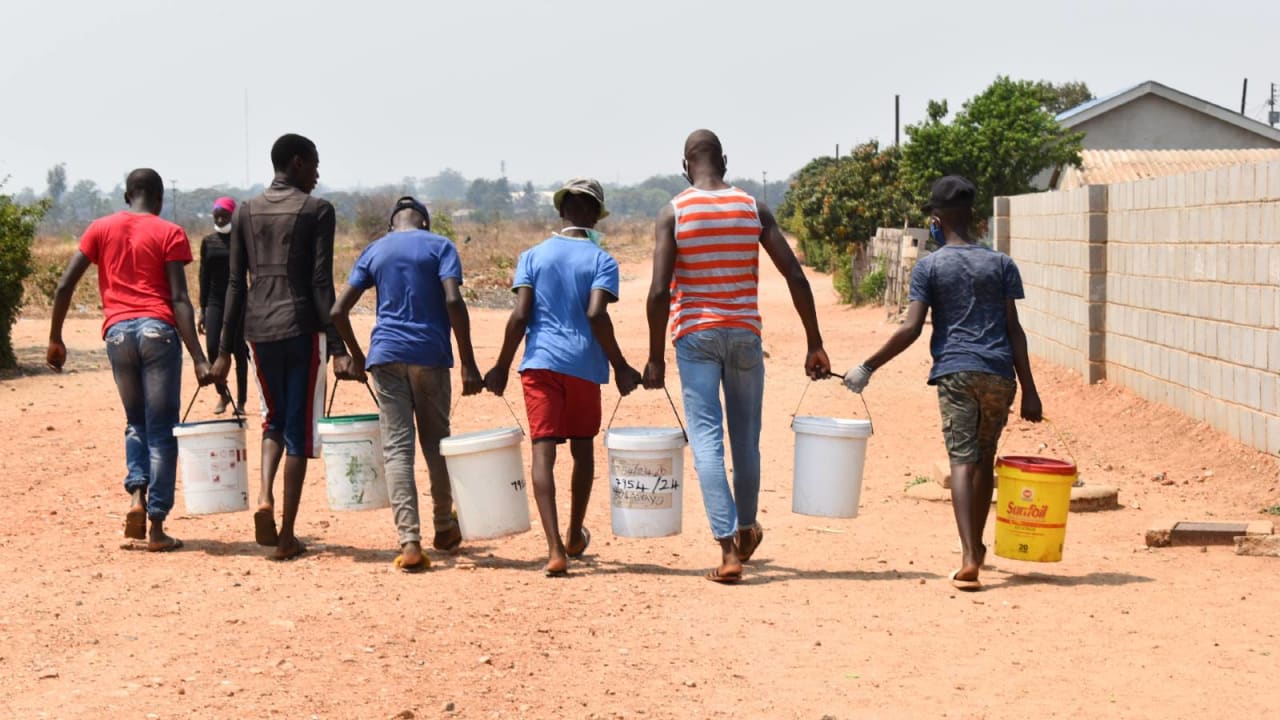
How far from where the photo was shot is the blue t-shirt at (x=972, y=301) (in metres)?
6.84

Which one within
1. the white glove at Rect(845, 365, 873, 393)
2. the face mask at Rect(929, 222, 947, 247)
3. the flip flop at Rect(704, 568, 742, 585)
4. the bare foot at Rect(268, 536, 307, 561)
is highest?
the face mask at Rect(929, 222, 947, 247)

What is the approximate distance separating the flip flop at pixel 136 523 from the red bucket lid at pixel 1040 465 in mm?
4362

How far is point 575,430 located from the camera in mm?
7020

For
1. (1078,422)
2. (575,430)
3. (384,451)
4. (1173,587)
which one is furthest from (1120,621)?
(1078,422)

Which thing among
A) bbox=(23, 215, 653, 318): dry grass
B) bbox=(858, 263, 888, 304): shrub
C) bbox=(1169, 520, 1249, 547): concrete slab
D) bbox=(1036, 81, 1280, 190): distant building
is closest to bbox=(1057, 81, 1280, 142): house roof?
bbox=(1036, 81, 1280, 190): distant building

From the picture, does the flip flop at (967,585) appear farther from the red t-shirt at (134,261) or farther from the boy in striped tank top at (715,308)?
the red t-shirt at (134,261)

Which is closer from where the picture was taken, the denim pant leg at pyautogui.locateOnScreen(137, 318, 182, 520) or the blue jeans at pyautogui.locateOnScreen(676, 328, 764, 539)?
the blue jeans at pyautogui.locateOnScreen(676, 328, 764, 539)

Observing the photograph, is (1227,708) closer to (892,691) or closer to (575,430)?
(892,691)

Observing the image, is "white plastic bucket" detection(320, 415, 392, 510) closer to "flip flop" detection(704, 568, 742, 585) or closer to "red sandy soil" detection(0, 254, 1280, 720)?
"red sandy soil" detection(0, 254, 1280, 720)

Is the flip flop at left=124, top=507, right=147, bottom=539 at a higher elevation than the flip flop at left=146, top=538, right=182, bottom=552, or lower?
higher

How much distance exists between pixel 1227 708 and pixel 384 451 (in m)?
3.99

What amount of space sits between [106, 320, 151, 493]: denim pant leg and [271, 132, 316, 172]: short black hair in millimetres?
1128

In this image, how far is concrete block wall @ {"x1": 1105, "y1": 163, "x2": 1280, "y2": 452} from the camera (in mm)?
9867

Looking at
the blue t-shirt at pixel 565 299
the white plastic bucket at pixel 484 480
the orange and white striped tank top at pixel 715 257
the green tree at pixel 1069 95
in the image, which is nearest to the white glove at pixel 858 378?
the orange and white striped tank top at pixel 715 257
